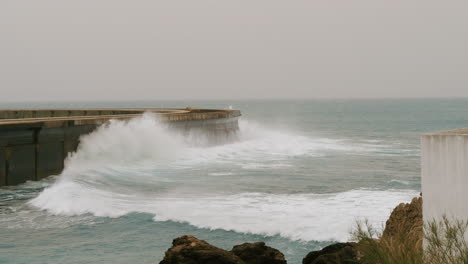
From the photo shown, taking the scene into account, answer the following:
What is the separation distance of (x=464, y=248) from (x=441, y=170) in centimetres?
92

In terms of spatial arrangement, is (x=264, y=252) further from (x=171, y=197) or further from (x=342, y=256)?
(x=171, y=197)

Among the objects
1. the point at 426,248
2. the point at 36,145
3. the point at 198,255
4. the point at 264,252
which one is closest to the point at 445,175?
the point at 426,248

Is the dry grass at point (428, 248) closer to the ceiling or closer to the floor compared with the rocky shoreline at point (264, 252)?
closer to the ceiling

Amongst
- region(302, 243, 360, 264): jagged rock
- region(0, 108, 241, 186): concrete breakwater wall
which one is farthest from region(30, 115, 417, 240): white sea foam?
region(302, 243, 360, 264): jagged rock

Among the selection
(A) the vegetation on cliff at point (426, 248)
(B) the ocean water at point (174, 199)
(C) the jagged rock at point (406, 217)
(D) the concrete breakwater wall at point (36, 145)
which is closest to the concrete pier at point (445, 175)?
(A) the vegetation on cliff at point (426, 248)

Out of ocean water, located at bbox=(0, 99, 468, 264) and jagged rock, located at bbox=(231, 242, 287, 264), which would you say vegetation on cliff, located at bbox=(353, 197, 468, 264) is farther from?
ocean water, located at bbox=(0, 99, 468, 264)

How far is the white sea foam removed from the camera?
45.5 ft

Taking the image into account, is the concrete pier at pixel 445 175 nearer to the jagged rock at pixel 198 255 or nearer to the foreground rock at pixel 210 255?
the foreground rock at pixel 210 255

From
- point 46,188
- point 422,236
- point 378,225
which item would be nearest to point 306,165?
point 46,188

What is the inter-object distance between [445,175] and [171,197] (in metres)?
12.0

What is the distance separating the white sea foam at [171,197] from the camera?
13859 millimetres

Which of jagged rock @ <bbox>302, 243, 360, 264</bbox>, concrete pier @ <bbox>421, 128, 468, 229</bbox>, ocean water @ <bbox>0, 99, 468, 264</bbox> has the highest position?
concrete pier @ <bbox>421, 128, 468, 229</bbox>

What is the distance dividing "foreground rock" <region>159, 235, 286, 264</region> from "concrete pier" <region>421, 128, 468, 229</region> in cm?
239

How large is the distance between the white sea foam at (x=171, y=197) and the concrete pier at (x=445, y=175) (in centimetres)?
534
